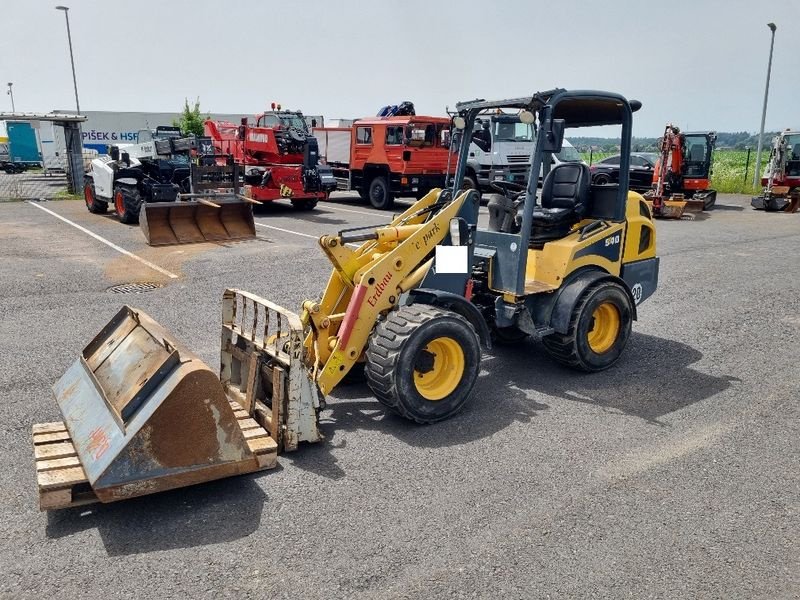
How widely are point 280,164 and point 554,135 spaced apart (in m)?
13.7

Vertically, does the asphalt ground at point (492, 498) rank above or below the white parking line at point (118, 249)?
below

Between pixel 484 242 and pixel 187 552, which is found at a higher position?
pixel 484 242

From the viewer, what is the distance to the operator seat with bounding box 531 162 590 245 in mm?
5961

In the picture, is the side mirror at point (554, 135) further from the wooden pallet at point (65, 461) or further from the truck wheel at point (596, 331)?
the wooden pallet at point (65, 461)

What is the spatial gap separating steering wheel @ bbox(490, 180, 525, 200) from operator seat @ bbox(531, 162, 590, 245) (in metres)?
0.26

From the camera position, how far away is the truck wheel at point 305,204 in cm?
1862

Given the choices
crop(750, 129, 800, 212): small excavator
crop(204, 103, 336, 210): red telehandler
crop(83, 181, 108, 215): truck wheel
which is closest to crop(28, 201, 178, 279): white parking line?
crop(83, 181, 108, 215): truck wheel

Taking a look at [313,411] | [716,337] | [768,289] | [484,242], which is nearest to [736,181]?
[768,289]

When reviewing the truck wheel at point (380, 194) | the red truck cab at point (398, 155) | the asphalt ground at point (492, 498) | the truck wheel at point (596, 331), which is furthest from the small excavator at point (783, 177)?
the truck wheel at point (596, 331)

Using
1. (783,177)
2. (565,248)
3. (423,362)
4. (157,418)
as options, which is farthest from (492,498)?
(783,177)

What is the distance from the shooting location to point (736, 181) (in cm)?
2819

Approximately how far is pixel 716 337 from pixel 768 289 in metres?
2.97

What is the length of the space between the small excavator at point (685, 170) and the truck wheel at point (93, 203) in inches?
607

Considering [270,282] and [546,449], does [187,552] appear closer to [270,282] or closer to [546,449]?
[546,449]
